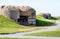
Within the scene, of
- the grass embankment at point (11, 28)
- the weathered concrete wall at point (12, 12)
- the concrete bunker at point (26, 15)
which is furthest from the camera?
the concrete bunker at point (26, 15)

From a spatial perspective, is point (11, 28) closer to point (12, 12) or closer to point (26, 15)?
point (12, 12)

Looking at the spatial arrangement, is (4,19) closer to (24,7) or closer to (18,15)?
(18,15)

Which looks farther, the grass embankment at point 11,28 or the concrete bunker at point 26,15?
the concrete bunker at point 26,15

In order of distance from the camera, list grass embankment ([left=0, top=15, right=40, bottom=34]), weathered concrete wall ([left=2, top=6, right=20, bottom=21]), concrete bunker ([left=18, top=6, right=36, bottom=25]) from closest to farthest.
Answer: grass embankment ([left=0, top=15, right=40, bottom=34])
weathered concrete wall ([left=2, top=6, right=20, bottom=21])
concrete bunker ([left=18, top=6, right=36, bottom=25])

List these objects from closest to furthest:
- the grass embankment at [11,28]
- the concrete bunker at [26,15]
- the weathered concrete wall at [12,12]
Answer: the grass embankment at [11,28], the weathered concrete wall at [12,12], the concrete bunker at [26,15]

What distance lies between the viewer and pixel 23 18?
173ft

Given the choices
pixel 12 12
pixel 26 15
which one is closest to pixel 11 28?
pixel 12 12

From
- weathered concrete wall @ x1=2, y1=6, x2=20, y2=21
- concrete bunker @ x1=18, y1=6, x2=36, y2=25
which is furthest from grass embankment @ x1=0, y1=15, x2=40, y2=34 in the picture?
concrete bunker @ x1=18, y1=6, x2=36, y2=25

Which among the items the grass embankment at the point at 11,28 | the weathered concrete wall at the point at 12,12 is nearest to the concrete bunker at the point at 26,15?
the weathered concrete wall at the point at 12,12

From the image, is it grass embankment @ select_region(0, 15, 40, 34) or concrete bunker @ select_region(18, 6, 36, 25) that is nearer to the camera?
grass embankment @ select_region(0, 15, 40, 34)

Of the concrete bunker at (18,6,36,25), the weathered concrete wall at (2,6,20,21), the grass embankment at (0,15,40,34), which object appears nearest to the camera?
the grass embankment at (0,15,40,34)

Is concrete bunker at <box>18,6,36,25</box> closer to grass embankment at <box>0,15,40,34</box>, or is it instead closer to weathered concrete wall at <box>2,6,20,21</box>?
weathered concrete wall at <box>2,6,20,21</box>

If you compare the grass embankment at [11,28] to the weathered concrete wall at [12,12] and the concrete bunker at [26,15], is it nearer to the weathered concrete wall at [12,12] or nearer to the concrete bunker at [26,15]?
the weathered concrete wall at [12,12]

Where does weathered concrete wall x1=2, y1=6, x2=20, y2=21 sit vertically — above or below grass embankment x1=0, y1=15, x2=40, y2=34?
above
